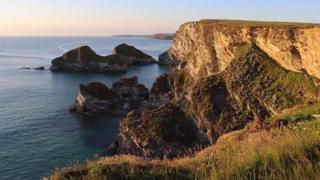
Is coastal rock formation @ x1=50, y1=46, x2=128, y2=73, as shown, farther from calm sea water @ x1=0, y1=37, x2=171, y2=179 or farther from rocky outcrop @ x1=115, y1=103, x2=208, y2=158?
rocky outcrop @ x1=115, y1=103, x2=208, y2=158

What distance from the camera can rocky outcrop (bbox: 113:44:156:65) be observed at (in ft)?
478

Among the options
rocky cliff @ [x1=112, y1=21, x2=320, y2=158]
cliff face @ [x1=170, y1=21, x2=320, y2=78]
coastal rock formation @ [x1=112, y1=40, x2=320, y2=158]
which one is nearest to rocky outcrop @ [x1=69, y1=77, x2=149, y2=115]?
cliff face @ [x1=170, y1=21, x2=320, y2=78]

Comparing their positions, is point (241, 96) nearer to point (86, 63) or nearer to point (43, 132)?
point (43, 132)

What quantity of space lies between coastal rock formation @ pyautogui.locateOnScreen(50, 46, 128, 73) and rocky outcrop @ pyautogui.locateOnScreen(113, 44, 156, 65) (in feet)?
46.0

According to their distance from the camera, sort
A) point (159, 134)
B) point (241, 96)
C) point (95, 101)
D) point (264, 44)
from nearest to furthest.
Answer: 1. point (159, 134)
2. point (241, 96)
3. point (264, 44)
4. point (95, 101)

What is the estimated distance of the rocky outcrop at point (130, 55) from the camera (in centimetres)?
14562

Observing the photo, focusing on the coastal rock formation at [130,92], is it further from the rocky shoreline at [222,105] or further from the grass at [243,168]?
the grass at [243,168]

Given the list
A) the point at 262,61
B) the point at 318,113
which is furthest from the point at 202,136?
the point at 318,113

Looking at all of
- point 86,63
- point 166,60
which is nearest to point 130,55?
point 166,60

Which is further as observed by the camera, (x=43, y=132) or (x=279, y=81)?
(x=43, y=132)

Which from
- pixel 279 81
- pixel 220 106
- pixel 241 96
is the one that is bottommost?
pixel 220 106

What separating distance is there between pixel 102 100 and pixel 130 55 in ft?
270

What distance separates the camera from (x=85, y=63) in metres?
126

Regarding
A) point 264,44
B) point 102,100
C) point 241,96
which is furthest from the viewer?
point 102,100
